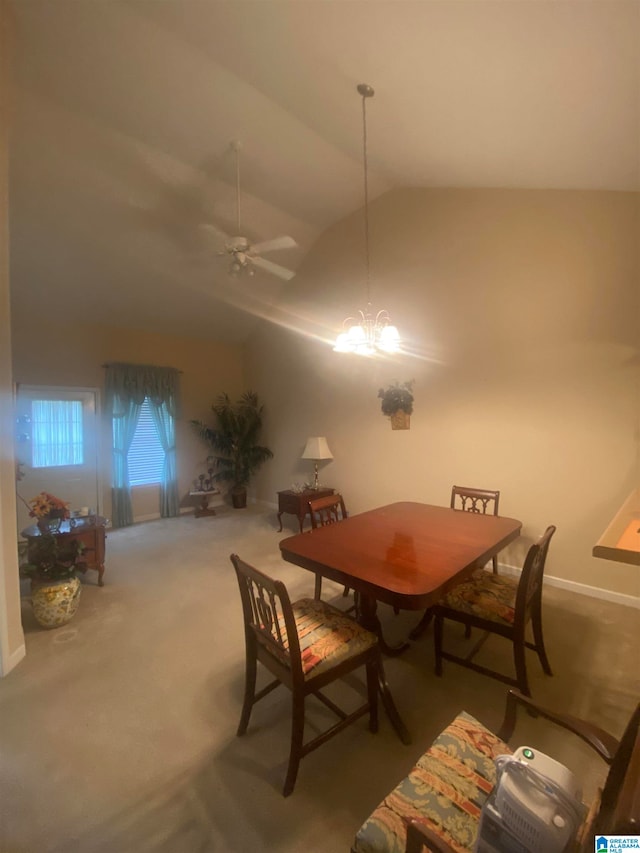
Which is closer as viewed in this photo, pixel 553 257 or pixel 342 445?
pixel 553 257

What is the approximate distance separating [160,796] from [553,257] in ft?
13.4

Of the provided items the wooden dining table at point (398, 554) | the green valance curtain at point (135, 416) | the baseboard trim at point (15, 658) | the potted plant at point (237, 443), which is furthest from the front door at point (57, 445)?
the wooden dining table at point (398, 554)

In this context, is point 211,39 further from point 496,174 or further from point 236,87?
point 496,174

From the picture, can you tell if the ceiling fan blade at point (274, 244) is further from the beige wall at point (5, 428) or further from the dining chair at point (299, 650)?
the dining chair at point (299, 650)

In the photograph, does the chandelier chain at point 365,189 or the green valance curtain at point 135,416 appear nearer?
the chandelier chain at point 365,189

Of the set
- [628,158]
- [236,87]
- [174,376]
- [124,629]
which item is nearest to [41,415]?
[174,376]

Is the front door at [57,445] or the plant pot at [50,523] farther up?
the front door at [57,445]

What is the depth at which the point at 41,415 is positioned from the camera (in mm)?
4688

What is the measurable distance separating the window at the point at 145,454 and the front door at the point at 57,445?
1.64 ft

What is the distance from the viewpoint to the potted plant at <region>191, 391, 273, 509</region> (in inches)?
235

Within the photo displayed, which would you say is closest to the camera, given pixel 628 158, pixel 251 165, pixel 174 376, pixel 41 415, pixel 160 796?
pixel 160 796

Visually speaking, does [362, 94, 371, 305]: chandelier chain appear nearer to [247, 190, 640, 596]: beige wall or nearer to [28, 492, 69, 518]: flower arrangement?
[247, 190, 640, 596]: beige wall

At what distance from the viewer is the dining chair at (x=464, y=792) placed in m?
0.79

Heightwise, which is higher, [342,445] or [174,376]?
[174,376]
